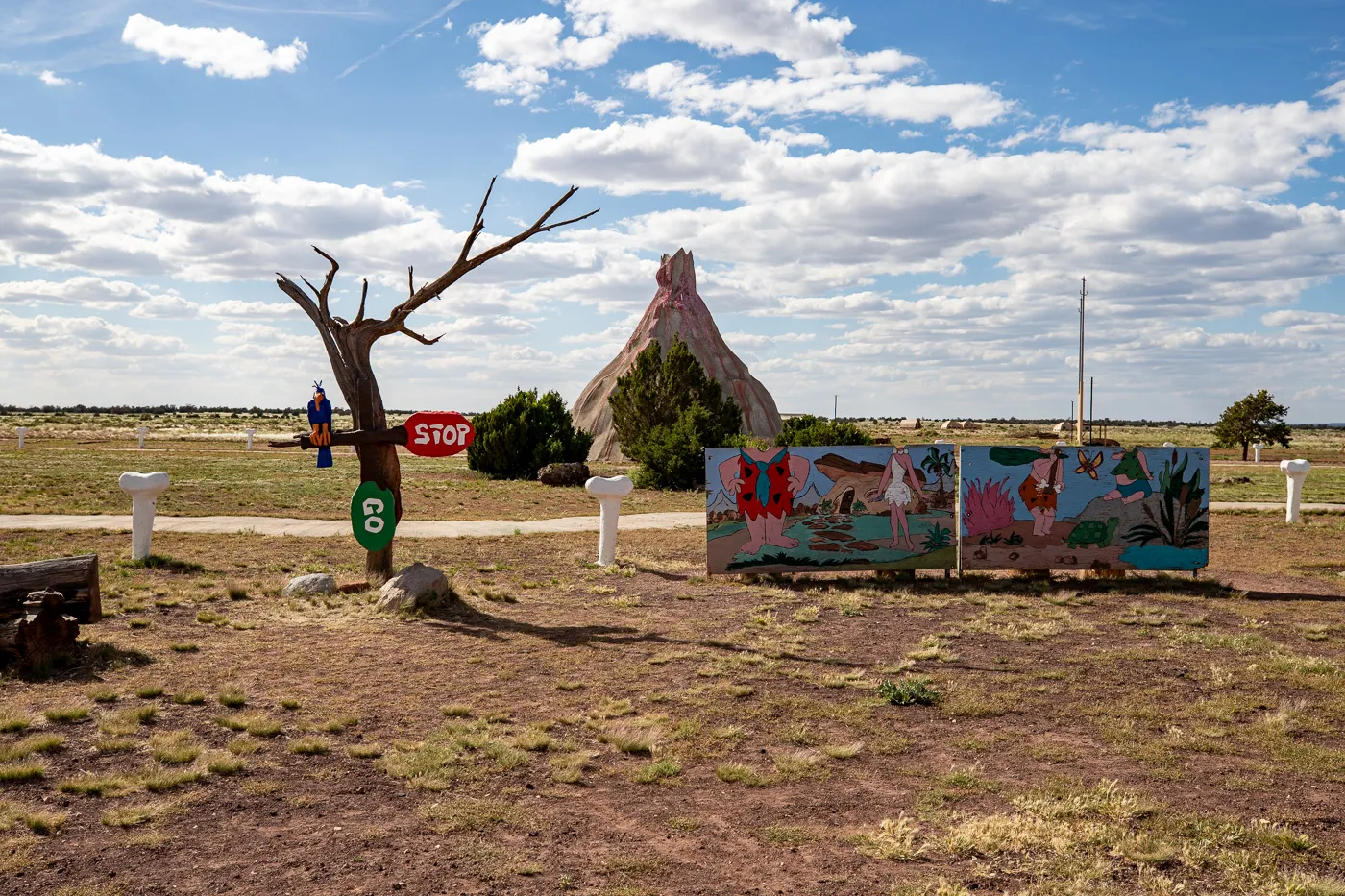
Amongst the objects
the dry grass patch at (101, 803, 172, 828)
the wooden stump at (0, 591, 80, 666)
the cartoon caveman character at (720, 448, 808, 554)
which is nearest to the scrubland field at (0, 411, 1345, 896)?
the dry grass patch at (101, 803, 172, 828)

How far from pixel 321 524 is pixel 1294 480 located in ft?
77.9

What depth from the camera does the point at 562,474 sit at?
110 ft

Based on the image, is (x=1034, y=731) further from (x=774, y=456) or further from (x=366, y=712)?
(x=774, y=456)

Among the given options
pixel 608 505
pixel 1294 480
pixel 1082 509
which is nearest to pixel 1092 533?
pixel 1082 509

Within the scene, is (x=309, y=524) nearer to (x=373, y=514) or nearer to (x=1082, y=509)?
(x=373, y=514)

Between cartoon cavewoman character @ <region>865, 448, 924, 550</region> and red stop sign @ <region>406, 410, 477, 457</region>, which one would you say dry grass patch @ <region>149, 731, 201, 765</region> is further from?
cartoon cavewoman character @ <region>865, 448, 924, 550</region>

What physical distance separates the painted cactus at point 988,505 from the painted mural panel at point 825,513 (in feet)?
1.08

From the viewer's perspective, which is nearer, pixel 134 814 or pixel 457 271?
pixel 134 814

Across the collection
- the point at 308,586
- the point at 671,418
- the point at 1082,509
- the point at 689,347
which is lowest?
the point at 308,586

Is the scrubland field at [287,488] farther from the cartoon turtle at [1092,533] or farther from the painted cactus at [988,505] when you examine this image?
the cartoon turtle at [1092,533]

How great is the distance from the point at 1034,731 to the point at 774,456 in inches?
306

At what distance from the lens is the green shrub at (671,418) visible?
31.8 metres

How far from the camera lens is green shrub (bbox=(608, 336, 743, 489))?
31828mm

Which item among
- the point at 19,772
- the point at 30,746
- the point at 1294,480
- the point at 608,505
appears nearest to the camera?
the point at 19,772
